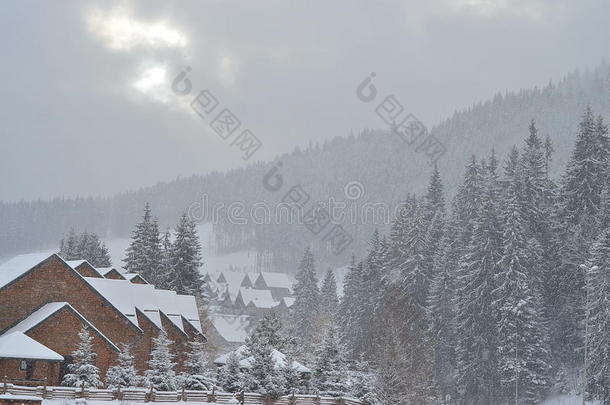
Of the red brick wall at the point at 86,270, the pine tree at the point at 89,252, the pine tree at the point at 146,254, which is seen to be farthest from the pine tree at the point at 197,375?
the pine tree at the point at 89,252

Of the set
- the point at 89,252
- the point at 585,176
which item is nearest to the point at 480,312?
the point at 585,176

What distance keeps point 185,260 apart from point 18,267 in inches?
1085

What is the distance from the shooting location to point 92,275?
52750 millimetres

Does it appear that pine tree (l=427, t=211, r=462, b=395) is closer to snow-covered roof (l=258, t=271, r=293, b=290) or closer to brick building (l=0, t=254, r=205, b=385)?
brick building (l=0, t=254, r=205, b=385)

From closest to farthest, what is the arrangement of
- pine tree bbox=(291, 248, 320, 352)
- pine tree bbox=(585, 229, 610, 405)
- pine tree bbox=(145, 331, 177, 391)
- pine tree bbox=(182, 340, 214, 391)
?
pine tree bbox=(145, 331, 177, 391), pine tree bbox=(182, 340, 214, 391), pine tree bbox=(585, 229, 610, 405), pine tree bbox=(291, 248, 320, 352)

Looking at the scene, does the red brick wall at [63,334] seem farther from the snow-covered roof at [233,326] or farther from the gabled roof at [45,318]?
the snow-covered roof at [233,326]

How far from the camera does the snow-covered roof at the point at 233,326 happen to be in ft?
379

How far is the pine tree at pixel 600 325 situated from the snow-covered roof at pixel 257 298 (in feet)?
376

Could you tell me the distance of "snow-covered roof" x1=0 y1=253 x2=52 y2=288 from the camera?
4109 cm

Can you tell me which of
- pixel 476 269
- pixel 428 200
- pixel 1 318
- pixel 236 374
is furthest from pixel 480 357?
pixel 1 318

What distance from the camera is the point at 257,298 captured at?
16025 cm

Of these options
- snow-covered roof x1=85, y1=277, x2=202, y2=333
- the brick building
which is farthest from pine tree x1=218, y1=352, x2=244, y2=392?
snow-covered roof x1=85, y1=277, x2=202, y2=333

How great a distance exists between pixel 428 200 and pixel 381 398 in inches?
1379

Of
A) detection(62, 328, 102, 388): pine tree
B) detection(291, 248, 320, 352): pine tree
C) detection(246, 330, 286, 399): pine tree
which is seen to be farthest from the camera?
detection(291, 248, 320, 352): pine tree
